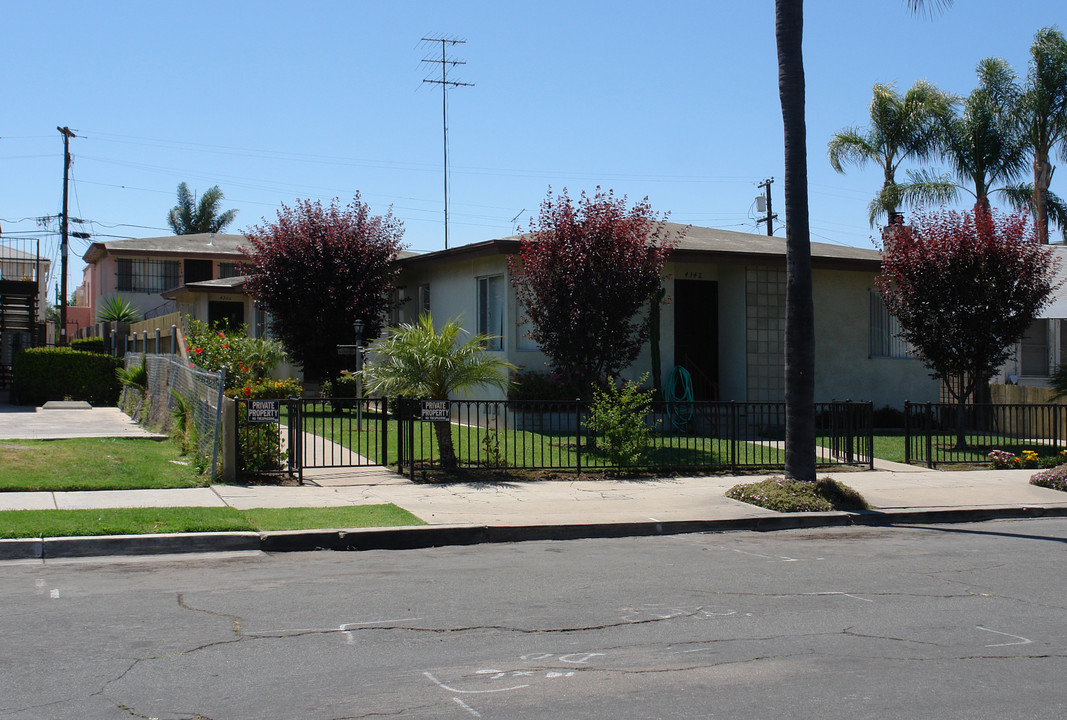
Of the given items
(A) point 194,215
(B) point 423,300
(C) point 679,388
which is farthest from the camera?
(A) point 194,215

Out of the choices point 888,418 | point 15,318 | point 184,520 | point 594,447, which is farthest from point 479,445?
point 15,318

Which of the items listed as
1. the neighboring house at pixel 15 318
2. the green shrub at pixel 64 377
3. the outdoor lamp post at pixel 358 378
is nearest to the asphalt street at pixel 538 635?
the outdoor lamp post at pixel 358 378

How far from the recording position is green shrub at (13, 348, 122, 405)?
26.8 metres

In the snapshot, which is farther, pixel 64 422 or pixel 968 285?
pixel 64 422

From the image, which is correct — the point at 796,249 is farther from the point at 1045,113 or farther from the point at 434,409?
the point at 1045,113

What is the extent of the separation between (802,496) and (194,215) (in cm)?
5355

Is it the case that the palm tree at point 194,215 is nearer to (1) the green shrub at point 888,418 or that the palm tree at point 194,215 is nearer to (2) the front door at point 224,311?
(2) the front door at point 224,311

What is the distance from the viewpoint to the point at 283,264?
2398cm

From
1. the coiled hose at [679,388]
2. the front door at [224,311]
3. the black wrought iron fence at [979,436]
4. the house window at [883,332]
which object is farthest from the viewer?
the front door at [224,311]

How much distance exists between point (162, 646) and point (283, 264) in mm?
18965

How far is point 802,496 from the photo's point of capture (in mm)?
11859

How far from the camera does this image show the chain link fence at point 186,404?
13.2 metres

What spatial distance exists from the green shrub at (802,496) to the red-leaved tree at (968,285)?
24.4 ft

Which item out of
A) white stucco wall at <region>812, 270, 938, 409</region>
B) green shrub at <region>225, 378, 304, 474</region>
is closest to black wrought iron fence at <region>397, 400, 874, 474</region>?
green shrub at <region>225, 378, 304, 474</region>
